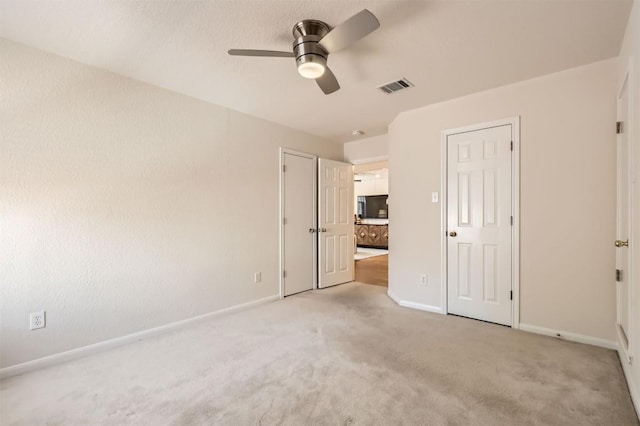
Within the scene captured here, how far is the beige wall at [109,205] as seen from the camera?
216 cm

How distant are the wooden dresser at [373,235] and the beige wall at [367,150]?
468 cm

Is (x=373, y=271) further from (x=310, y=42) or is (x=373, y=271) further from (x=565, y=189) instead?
(x=310, y=42)

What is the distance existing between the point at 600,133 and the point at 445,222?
1.47 m

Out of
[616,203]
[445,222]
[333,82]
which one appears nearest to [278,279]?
[445,222]

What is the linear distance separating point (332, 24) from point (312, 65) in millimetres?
298

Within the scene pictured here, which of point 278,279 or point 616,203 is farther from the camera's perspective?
point 278,279

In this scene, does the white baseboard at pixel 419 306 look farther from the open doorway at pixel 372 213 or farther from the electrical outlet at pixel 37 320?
the open doorway at pixel 372 213

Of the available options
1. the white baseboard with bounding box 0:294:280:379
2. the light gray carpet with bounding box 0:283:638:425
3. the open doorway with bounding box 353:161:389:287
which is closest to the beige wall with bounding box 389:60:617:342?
the light gray carpet with bounding box 0:283:638:425

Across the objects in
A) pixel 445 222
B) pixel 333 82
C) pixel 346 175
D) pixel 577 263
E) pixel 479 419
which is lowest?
pixel 479 419

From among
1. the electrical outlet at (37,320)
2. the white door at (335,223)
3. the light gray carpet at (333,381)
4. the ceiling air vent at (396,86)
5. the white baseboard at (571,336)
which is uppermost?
the ceiling air vent at (396,86)

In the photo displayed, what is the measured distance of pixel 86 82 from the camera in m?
2.45

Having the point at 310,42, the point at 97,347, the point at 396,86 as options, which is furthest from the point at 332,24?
the point at 97,347

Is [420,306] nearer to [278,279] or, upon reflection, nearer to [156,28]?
[278,279]

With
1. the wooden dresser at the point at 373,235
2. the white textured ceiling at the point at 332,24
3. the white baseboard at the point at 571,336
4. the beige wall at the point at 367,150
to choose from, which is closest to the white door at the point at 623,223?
the white baseboard at the point at 571,336
